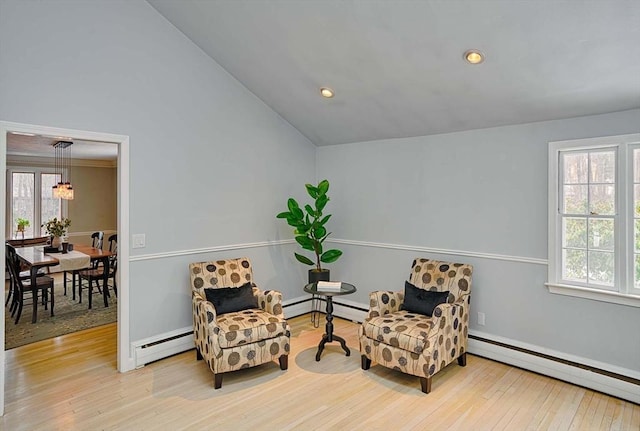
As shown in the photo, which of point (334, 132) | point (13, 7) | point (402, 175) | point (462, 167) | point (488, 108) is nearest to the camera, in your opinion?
point (13, 7)

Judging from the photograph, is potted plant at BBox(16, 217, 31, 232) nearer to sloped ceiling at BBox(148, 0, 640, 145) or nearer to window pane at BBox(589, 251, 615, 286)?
sloped ceiling at BBox(148, 0, 640, 145)

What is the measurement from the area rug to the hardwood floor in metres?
0.52

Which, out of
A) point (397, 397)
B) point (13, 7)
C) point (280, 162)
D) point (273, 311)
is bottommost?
point (397, 397)

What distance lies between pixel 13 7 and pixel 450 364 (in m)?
4.85

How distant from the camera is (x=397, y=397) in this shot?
10.2 ft

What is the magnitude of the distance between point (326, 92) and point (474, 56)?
161 cm

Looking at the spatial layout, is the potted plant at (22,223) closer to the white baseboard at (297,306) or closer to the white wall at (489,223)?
the white baseboard at (297,306)

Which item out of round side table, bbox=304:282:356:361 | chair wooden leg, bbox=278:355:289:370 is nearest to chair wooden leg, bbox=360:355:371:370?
round side table, bbox=304:282:356:361

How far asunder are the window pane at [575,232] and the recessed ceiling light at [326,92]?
2.61 metres

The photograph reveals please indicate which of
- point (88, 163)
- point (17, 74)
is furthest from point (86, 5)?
point (88, 163)

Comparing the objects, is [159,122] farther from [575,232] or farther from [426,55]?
Answer: [575,232]

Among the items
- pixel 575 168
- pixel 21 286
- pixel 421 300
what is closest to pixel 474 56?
pixel 575 168

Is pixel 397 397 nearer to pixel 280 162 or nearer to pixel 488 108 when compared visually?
pixel 488 108

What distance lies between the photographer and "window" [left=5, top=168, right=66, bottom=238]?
24.7 feet
